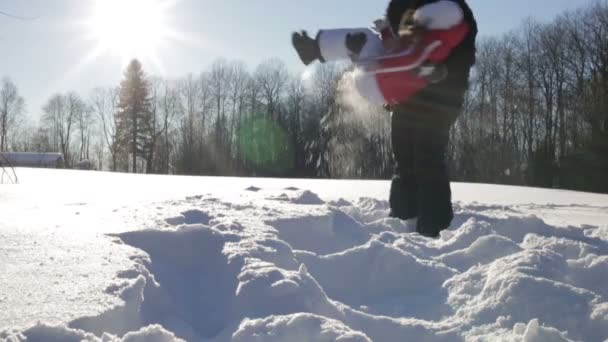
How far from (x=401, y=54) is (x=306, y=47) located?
498mm

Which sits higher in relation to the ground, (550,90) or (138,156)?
(550,90)

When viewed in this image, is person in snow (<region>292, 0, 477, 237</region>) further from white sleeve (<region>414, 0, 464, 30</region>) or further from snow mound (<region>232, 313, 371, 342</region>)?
snow mound (<region>232, 313, 371, 342</region>)

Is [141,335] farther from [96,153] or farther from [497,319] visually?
[96,153]

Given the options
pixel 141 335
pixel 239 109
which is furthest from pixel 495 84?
pixel 141 335

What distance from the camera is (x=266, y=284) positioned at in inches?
52.0

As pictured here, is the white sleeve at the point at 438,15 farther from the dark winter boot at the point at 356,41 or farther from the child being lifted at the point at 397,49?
the dark winter boot at the point at 356,41

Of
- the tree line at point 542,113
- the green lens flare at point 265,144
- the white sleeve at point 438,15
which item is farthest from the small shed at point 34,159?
the white sleeve at point 438,15

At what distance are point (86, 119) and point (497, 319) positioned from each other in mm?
46914

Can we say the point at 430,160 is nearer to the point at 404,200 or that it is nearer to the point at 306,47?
the point at 404,200

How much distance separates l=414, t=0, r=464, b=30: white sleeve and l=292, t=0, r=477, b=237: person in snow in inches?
0.4

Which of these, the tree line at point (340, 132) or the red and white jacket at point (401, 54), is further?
the tree line at point (340, 132)

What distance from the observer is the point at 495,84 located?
27.8 metres

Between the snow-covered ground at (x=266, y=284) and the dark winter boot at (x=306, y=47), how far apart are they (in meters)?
0.97

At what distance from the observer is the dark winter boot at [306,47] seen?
2.71 meters
